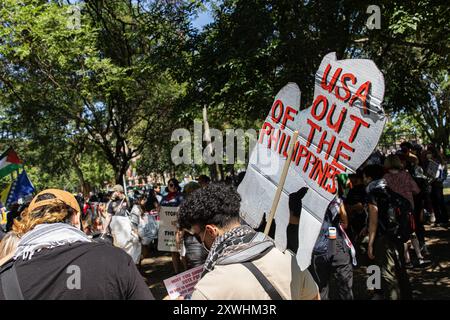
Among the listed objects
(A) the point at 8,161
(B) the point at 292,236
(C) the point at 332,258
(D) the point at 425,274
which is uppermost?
(A) the point at 8,161

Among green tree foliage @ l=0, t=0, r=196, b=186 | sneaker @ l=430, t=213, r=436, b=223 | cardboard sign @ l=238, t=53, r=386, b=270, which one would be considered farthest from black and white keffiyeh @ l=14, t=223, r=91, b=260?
sneaker @ l=430, t=213, r=436, b=223

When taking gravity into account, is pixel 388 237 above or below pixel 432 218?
above

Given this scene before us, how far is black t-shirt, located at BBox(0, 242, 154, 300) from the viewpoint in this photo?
1824mm

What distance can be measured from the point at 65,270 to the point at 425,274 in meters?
5.46

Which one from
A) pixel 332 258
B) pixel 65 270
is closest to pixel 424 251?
pixel 332 258

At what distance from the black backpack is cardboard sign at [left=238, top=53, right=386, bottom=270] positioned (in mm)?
2059

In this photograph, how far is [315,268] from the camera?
411 cm

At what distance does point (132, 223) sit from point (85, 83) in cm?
524

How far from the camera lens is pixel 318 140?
2.48 metres

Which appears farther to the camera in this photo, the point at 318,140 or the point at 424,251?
the point at 424,251

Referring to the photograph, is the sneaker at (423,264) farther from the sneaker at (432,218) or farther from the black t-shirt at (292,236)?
the sneaker at (432,218)

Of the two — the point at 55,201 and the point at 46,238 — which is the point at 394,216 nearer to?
the point at 55,201

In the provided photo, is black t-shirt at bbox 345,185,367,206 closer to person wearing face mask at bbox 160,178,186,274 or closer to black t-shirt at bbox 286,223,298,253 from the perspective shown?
black t-shirt at bbox 286,223,298,253

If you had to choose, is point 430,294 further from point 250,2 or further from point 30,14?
point 30,14
